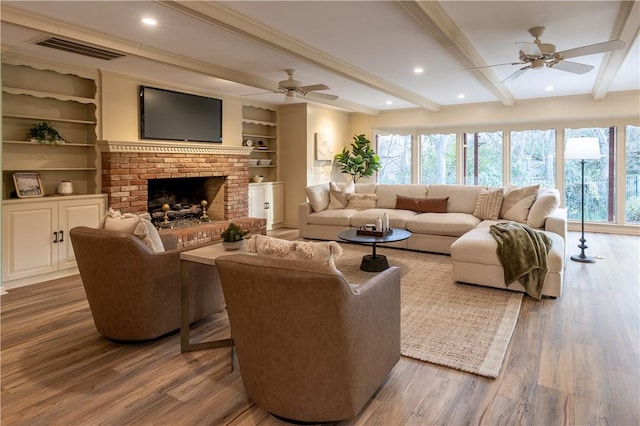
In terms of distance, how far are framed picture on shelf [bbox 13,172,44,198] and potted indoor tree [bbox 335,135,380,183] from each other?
5.29m

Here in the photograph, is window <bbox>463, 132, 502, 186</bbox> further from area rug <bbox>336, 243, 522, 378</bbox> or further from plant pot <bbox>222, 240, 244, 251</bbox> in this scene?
plant pot <bbox>222, 240, 244, 251</bbox>

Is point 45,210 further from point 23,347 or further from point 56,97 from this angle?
point 23,347

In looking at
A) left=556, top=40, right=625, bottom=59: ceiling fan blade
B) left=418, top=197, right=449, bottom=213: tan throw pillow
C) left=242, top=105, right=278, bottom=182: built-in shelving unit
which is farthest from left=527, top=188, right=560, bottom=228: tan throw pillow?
left=242, top=105, right=278, bottom=182: built-in shelving unit

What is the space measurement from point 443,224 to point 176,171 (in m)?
3.84

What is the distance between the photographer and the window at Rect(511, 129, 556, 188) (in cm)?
775

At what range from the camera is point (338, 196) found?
6945mm

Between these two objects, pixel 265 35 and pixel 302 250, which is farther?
pixel 265 35

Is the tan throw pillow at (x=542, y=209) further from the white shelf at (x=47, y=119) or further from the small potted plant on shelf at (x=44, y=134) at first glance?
the small potted plant on shelf at (x=44, y=134)

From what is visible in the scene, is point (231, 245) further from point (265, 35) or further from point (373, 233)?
point (373, 233)

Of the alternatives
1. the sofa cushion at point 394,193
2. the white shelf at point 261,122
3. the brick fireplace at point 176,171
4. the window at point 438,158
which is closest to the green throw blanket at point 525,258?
the sofa cushion at point 394,193

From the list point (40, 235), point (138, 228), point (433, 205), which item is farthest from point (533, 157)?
point (40, 235)

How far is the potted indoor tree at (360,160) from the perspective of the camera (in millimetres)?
8352

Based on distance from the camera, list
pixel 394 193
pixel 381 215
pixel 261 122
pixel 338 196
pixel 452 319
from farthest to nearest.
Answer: pixel 261 122
pixel 338 196
pixel 394 193
pixel 381 215
pixel 452 319

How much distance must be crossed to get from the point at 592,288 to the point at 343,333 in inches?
134
